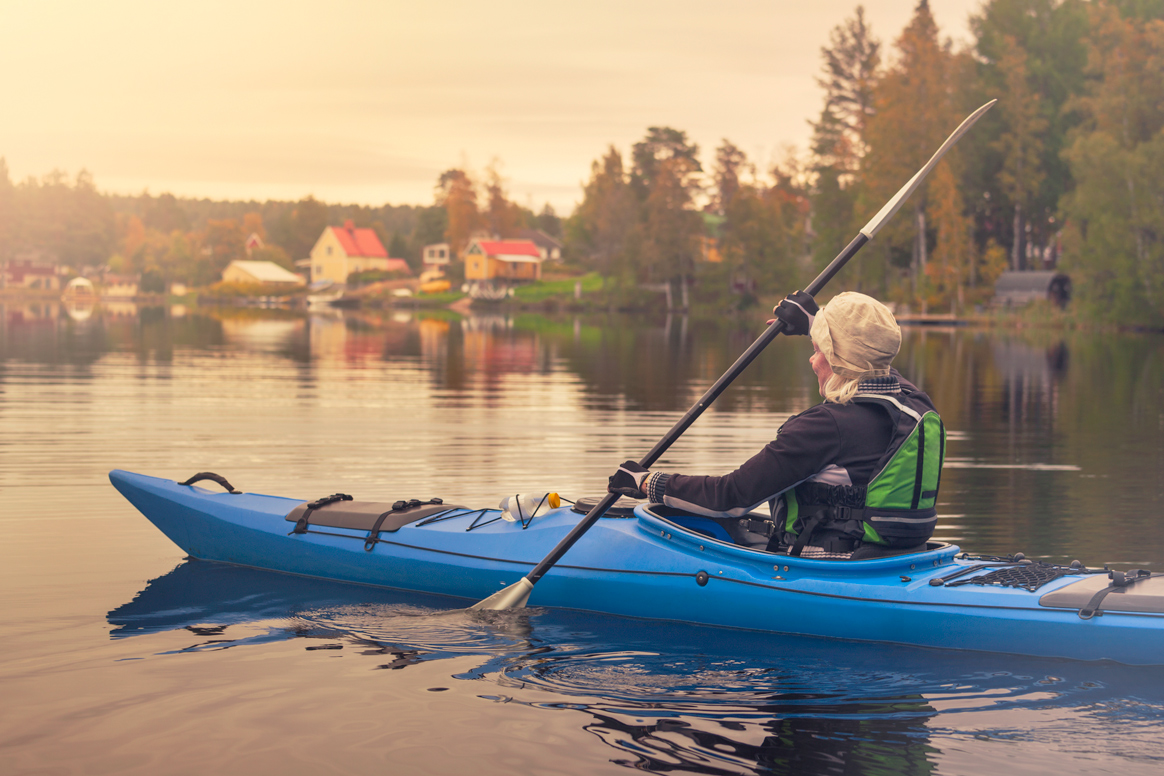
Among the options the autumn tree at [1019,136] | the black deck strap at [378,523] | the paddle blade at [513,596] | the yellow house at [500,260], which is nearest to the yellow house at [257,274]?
the yellow house at [500,260]

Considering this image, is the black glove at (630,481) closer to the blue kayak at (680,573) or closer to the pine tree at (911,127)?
the blue kayak at (680,573)

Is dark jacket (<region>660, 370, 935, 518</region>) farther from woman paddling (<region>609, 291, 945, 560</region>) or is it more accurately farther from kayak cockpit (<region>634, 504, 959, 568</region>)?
kayak cockpit (<region>634, 504, 959, 568</region>)

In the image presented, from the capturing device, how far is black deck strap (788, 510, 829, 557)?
4.47m

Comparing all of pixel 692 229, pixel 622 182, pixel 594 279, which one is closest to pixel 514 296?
pixel 594 279

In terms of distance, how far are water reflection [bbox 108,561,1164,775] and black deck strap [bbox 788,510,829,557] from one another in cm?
44

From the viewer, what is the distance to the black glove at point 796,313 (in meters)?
4.74

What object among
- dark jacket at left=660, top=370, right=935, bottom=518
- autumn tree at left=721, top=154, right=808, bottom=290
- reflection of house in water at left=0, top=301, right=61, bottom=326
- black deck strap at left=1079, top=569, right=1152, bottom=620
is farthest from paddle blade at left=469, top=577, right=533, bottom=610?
autumn tree at left=721, top=154, right=808, bottom=290

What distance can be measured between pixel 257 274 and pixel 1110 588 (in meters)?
94.6

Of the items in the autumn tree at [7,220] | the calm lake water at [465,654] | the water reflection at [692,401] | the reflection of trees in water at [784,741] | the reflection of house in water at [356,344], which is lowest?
the reflection of trees in water at [784,741]

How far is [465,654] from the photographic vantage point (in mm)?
4605

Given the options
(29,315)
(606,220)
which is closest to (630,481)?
(29,315)

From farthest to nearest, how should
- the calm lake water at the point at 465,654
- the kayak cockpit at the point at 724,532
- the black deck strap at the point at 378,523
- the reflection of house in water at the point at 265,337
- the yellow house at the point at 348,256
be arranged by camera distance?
the yellow house at the point at 348,256, the reflection of house in water at the point at 265,337, the black deck strap at the point at 378,523, the kayak cockpit at the point at 724,532, the calm lake water at the point at 465,654

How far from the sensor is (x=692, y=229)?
62438 millimetres

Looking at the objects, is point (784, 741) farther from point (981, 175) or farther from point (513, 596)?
point (981, 175)
